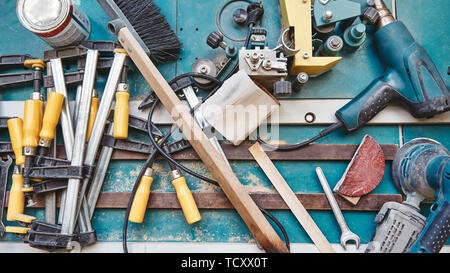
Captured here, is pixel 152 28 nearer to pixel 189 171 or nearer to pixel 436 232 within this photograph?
pixel 189 171

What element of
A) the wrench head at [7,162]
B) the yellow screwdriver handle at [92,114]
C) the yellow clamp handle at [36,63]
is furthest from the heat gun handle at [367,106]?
the wrench head at [7,162]

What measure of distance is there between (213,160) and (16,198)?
80 centimetres

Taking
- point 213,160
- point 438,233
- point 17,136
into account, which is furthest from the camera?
point 17,136

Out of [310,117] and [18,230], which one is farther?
[310,117]

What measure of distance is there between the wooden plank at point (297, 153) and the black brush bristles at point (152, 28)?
42 cm

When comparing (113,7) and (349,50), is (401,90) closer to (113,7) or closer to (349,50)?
(349,50)

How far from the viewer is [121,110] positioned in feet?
3.67

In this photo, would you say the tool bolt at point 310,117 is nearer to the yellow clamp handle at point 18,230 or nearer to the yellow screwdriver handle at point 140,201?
the yellow screwdriver handle at point 140,201

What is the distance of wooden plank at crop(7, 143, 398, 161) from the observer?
1.15 metres

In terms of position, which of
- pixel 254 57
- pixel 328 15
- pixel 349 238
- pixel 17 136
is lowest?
pixel 349 238

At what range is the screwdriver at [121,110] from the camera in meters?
1.11

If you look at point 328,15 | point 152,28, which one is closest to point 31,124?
point 152,28

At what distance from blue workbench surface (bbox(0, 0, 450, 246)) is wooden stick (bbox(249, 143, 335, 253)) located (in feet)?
0.13

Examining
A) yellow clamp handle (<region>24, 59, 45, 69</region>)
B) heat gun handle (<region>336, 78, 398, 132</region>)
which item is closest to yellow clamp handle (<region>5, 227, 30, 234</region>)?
yellow clamp handle (<region>24, 59, 45, 69</region>)
